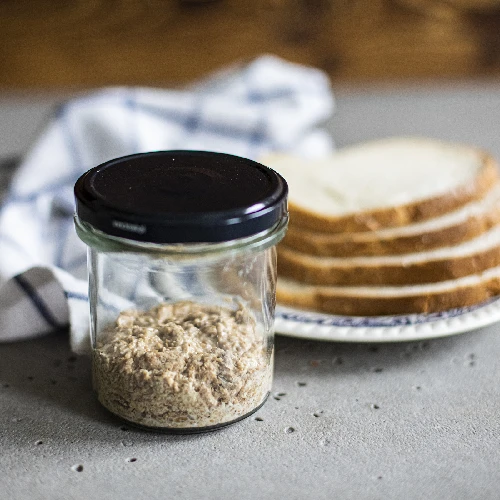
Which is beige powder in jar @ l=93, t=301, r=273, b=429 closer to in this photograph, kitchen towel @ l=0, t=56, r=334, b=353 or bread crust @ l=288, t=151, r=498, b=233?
kitchen towel @ l=0, t=56, r=334, b=353

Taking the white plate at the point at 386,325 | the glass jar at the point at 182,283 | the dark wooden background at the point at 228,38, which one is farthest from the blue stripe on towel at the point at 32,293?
the dark wooden background at the point at 228,38

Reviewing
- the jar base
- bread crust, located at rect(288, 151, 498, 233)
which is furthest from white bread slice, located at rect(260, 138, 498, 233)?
the jar base

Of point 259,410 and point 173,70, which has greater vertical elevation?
point 259,410

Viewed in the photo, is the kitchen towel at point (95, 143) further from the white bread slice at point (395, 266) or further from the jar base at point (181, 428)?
the white bread slice at point (395, 266)

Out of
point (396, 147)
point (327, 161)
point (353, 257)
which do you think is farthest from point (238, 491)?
point (396, 147)

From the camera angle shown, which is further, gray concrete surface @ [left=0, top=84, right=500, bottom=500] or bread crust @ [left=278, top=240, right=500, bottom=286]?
bread crust @ [left=278, top=240, right=500, bottom=286]

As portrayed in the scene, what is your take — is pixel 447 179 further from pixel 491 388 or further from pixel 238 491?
pixel 238 491
